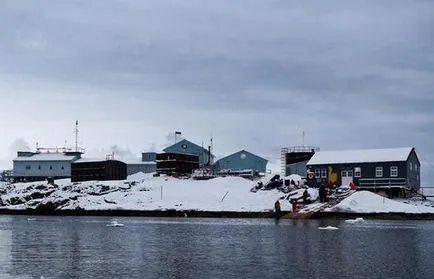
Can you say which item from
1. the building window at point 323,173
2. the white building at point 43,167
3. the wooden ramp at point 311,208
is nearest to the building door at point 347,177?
the building window at point 323,173

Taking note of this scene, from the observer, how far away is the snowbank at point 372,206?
7806 cm

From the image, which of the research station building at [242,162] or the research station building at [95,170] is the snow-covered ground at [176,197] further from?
the research station building at [242,162]

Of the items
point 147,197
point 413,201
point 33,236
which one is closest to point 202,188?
point 147,197

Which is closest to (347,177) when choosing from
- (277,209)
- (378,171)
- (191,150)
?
(378,171)

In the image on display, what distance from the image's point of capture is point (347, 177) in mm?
95812

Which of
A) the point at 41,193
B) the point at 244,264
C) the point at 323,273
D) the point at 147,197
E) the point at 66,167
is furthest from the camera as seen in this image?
the point at 66,167

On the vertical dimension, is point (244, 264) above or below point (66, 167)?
below

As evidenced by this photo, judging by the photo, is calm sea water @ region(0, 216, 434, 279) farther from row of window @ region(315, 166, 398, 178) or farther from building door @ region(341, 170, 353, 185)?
building door @ region(341, 170, 353, 185)

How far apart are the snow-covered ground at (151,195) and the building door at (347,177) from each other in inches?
466

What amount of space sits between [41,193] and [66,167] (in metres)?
28.0

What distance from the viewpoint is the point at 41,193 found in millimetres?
103625

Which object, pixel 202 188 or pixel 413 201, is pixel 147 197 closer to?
pixel 202 188

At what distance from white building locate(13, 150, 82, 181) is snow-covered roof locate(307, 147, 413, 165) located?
53023 mm

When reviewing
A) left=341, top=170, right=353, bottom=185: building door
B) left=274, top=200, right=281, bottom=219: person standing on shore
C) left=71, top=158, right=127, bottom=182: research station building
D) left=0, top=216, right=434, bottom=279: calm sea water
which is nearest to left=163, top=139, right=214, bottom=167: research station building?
left=71, top=158, right=127, bottom=182: research station building
